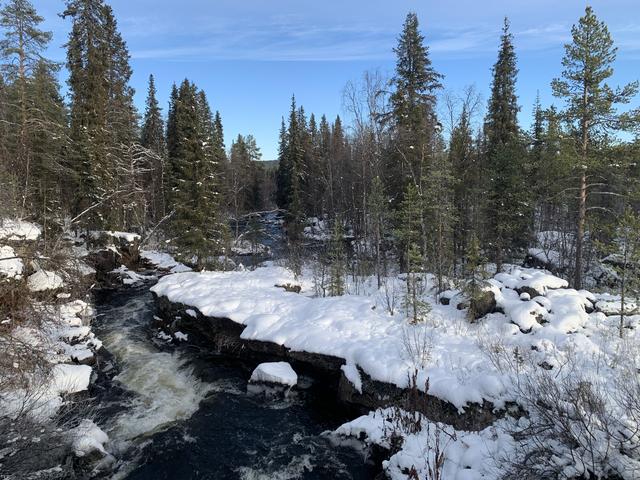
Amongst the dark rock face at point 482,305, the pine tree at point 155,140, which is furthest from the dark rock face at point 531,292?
the pine tree at point 155,140

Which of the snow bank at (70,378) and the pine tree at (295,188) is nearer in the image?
the snow bank at (70,378)

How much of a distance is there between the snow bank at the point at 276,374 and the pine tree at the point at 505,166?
605 inches

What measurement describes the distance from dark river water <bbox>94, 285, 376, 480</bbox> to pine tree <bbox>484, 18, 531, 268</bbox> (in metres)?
16.4

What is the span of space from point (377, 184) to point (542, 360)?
10929mm

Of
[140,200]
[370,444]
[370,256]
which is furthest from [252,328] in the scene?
[140,200]

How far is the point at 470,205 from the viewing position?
26.0 meters

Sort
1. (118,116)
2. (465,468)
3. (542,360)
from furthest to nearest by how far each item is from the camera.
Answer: (118,116), (542,360), (465,468)

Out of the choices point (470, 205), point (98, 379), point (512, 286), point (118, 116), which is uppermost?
point (118, 116)

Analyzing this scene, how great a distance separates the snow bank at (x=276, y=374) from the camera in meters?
10.8

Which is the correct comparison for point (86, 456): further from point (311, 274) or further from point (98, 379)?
point (311, 274)

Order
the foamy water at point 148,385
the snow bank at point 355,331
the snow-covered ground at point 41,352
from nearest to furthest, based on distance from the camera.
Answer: the snow-covered ground at point 41,352, the snow bank at point 355,331, the foamy water at point 148,385

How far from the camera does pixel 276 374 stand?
426 inches

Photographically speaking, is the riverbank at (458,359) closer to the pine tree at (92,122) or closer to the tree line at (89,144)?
the tree line at (89,144)

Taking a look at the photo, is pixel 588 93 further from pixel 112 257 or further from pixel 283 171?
pixel 283 171
